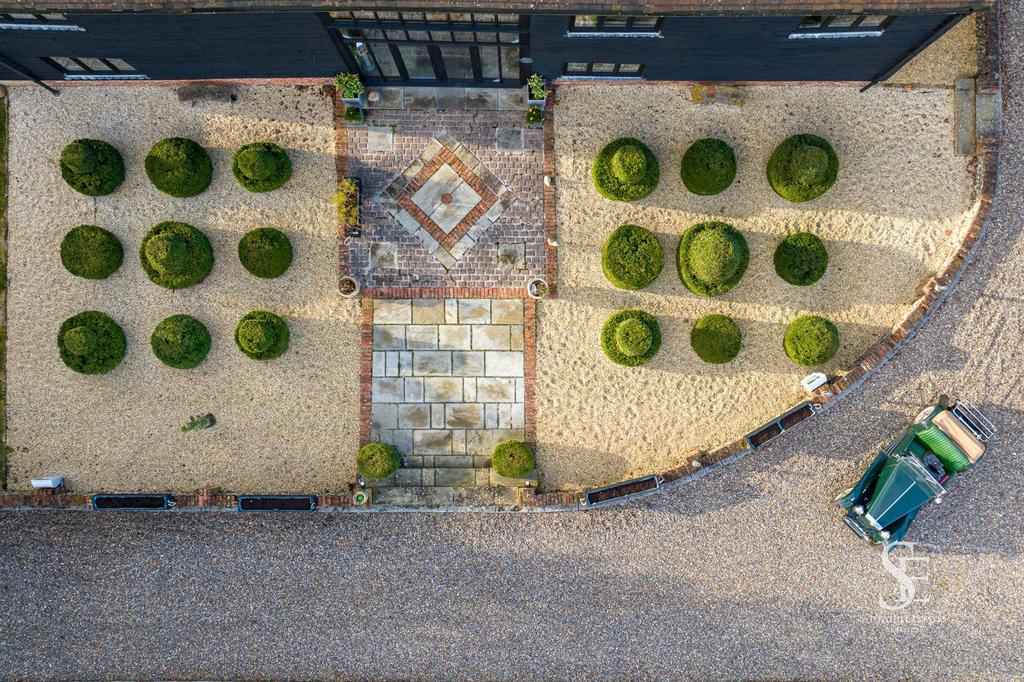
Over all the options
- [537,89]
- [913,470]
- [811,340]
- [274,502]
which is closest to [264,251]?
[274,502]

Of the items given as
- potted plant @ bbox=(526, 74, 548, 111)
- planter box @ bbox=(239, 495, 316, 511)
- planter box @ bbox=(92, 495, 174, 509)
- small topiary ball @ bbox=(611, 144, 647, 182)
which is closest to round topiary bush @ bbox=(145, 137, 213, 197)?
planter box @ bbox=(92, 495, 174, 509)

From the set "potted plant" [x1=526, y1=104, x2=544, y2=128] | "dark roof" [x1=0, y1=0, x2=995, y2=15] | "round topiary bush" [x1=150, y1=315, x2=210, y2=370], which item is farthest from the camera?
"potted plant" [x1=526, y1=104, x2=544, y2=128]

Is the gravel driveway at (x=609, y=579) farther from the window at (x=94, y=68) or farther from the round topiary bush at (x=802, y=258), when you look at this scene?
the window at (x=94, y=68)

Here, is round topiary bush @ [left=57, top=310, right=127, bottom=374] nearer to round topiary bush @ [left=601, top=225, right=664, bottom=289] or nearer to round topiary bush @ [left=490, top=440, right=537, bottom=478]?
round topiary bush @ [left=490, top=440, right=537, bottom=478]

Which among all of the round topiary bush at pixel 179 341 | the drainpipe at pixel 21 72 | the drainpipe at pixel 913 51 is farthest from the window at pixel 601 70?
the drainpipe at pixel 21 72

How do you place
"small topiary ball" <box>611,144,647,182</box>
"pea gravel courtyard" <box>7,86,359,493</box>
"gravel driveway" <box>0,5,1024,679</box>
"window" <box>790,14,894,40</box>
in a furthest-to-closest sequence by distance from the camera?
"pea gravel courtyard" <box>7,86,359,493</box> < "gravel driveway" <box>0,5,1024,679</box> < "small topiary ball" <box>611,144,647,182</box> < "window" <box>790,14,894,40</box>
